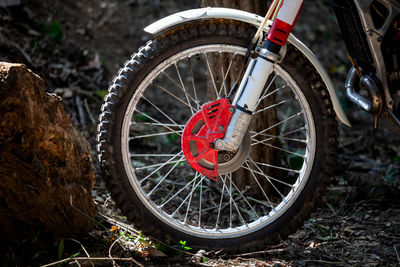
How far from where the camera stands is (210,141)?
2344 mm

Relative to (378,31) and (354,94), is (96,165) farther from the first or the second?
(378,31)

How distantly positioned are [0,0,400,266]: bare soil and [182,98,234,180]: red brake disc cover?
1.52 ft

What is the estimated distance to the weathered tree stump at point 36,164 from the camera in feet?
6.88

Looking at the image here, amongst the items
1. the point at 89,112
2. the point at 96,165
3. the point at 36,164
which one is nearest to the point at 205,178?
the point at 96,165

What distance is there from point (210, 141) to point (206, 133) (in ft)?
0.17

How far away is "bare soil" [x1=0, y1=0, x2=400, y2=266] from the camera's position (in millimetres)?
2373

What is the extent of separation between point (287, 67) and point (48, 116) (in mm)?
1225

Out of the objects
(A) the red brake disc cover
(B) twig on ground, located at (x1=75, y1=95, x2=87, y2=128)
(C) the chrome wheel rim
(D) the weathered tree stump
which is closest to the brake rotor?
(A) the red brake disc cover

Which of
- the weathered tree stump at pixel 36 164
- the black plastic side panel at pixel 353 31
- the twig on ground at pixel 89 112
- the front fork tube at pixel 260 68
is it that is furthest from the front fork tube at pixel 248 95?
the twig on ground at pixel 89 112

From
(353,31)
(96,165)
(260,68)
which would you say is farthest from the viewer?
(96,165)

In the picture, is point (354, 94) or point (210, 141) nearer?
point (210, 141)

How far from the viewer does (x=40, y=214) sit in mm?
2193

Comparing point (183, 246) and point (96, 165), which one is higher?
point (96, 165)

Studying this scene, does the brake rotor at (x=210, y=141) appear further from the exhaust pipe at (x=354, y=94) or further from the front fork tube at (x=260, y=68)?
the exhaust pipe at (x=354, y=94)
